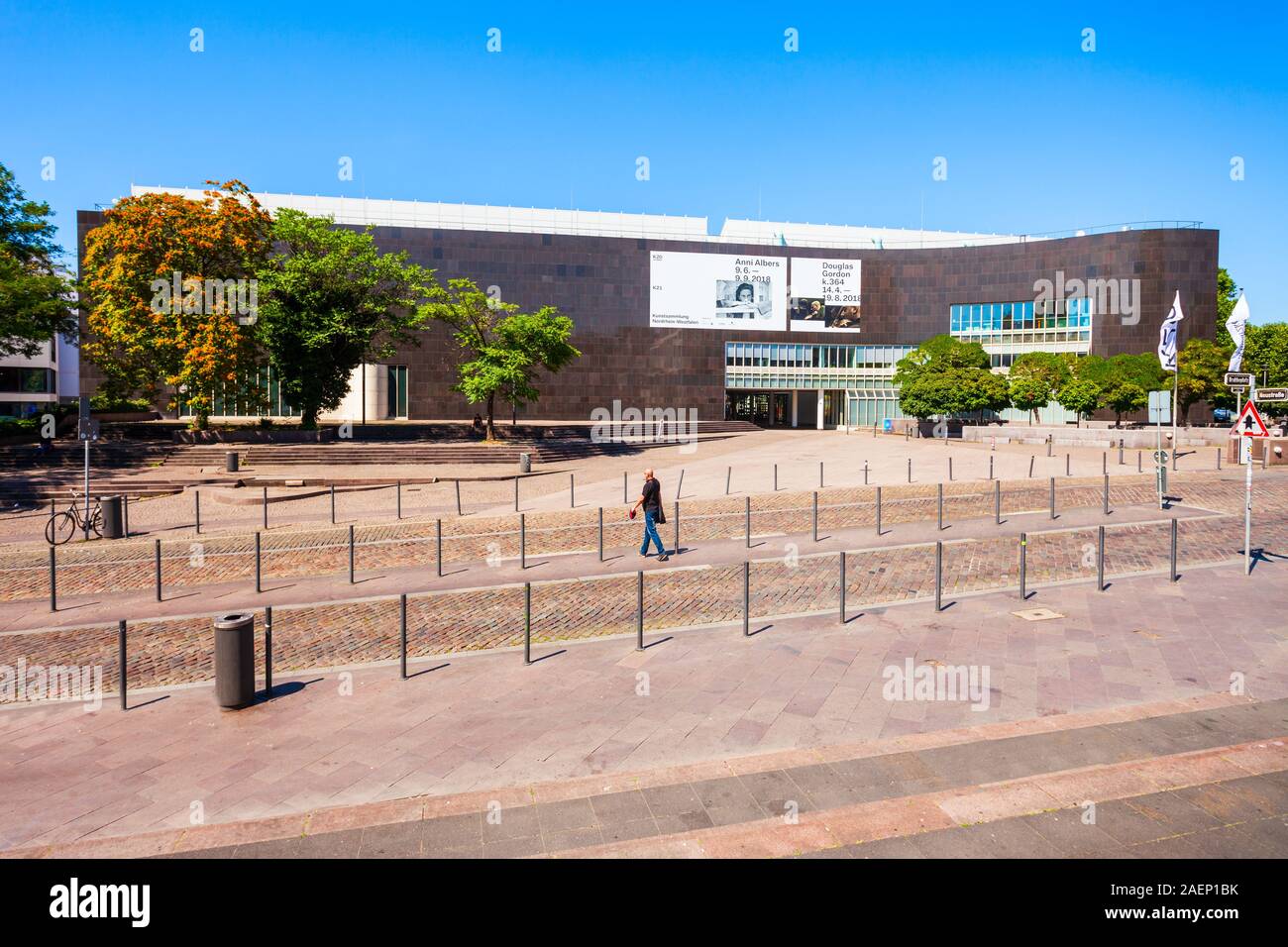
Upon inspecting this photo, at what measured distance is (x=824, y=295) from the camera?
7256cm

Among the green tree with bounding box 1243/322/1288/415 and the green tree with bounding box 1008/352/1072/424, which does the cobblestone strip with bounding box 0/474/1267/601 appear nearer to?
the green tree with bounding box 1008/352/1072/424

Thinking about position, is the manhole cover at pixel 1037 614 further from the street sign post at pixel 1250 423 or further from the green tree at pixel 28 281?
the green tree at pixel 28 281

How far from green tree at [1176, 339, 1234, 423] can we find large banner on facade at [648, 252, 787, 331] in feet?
106

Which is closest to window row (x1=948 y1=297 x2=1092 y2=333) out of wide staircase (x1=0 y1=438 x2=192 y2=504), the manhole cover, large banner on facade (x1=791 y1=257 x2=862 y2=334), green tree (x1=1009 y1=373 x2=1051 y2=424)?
large banner on facade (x1=791 y1=257 x2=862 y2=334)

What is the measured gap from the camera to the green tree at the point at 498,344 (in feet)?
131

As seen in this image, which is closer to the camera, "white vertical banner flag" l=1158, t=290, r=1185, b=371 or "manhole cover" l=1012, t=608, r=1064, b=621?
"manhole cover" l=1012, t=608, r=1064, b=621

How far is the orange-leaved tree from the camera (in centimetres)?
3434

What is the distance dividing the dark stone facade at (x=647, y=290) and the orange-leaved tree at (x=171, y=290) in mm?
26999

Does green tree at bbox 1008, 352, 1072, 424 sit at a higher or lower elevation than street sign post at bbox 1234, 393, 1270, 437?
higher

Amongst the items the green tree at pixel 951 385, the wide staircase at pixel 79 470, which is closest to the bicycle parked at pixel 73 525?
the wide staircase at pixel 79 470
